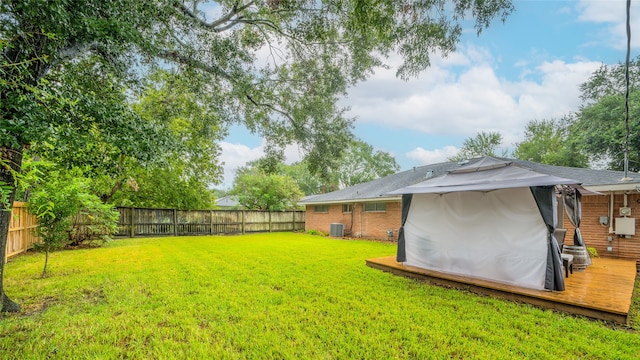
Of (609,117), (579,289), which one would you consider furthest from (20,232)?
(609,117)

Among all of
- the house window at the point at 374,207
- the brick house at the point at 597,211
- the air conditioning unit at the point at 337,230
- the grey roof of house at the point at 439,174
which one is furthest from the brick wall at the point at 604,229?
the air conditioning unit at the point at 337,230

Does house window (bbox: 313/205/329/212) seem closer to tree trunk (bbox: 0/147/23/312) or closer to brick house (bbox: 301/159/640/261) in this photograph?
brick house (bbox: 301/159/640/261)

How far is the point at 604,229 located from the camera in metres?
7.70

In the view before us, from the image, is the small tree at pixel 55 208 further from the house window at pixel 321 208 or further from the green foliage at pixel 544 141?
the green foliage at pixel 544 141

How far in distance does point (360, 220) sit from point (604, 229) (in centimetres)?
916

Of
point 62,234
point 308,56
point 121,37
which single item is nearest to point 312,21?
point 308,56

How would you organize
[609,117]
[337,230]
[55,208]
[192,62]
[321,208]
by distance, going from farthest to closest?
[321,208] → [609,117] → [337,230] → [192,62] → [55,208]

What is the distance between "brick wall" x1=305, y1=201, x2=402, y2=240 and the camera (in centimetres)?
1291

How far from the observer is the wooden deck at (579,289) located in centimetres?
373

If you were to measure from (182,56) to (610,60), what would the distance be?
23369 mm

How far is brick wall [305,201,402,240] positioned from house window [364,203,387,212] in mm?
161

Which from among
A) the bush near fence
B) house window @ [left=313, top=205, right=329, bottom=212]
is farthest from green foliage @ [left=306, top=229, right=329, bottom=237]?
the bush near fence

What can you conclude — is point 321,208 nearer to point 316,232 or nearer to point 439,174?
point 316,232

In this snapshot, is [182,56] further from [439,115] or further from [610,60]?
[610,60]
